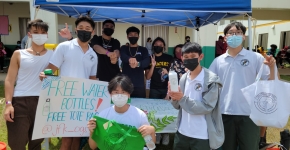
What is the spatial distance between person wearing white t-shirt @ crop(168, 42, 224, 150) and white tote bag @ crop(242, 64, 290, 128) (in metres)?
0.40

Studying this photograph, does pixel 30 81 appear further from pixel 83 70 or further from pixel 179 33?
pixel 179 33

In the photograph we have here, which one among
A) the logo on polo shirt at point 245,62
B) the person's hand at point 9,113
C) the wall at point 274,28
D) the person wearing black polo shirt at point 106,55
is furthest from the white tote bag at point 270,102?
the wall at point 274,28

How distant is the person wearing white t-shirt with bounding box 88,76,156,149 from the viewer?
2035 mm

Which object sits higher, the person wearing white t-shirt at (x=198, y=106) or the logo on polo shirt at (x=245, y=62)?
Result: the logo on polo shirt at (x=245, y=62)

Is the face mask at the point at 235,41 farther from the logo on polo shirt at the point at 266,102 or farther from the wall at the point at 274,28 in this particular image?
the wall at the point at 274,28

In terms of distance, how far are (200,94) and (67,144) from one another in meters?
1.72

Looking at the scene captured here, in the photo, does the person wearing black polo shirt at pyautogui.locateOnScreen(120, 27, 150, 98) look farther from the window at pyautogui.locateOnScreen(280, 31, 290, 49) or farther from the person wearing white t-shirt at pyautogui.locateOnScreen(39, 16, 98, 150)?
the window at pyautogui.locateOnScreen(280, 31, 290, 49)

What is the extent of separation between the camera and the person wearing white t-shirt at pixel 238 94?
8.39 ft

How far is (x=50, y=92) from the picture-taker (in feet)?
8.61

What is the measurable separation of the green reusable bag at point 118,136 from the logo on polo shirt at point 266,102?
47.4 inches

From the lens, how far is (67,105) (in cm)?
275

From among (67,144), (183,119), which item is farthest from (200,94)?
(67,144)

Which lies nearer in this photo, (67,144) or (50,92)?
(50,92)

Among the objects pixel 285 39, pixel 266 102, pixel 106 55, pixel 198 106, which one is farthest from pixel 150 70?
pixel 285 39
